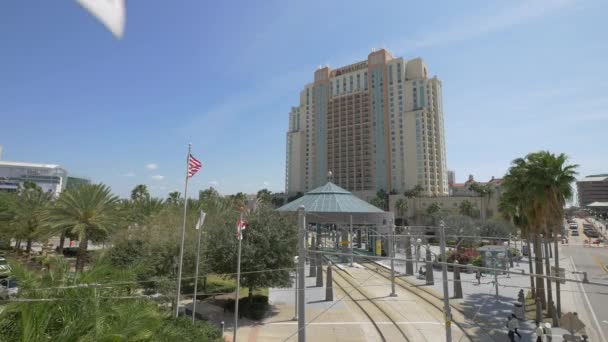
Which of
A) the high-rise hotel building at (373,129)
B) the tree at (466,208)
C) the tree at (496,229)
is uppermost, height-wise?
the high-rise hotel building at (373,129)

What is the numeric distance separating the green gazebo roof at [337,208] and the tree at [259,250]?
14.5m

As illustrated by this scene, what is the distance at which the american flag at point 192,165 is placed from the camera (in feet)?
66.0

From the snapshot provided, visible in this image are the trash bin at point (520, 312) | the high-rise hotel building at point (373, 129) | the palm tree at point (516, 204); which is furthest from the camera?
the high-rise hotel building at point (373, 129)

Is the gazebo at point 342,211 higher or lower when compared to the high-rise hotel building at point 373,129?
lower

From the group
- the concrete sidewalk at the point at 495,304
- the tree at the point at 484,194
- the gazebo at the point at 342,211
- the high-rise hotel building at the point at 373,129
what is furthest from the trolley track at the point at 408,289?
the high-rise hotel building at the point at 373,129

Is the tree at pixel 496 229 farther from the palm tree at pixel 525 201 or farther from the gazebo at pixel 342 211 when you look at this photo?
the palm tree at pixel 525 201

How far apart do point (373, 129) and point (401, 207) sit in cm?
3586

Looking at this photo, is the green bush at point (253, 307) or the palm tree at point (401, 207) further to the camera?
the palm tree at point (401, 207)

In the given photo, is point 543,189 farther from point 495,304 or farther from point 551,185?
point 495,304

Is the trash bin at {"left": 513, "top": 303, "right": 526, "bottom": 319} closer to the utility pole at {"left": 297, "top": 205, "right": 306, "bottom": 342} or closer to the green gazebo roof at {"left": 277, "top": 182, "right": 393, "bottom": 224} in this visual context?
the utility pole at {"left": 297, "top": 205, "right": 306, "bottom": 342}

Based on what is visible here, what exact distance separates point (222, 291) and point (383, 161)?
351 ft

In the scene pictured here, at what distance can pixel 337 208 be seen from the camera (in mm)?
42844

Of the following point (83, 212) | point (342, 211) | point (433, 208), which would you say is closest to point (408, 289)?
point (342, 211)

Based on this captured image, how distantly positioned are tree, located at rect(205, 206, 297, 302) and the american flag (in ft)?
22.4
